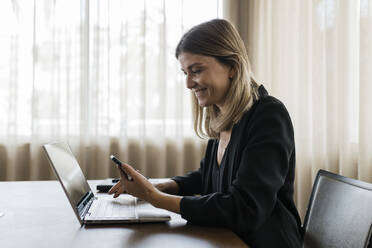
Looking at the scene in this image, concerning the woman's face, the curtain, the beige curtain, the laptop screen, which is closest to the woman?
the woman's face

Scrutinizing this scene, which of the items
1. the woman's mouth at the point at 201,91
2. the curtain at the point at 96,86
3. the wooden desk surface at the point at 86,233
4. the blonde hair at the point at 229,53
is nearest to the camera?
the wooden desk surface at the point at 86,233

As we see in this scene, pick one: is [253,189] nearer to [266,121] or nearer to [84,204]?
[266,121]

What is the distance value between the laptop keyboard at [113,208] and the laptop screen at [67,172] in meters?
0.05

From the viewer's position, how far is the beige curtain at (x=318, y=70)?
204 cm

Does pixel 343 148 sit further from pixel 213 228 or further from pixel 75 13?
pixel 75 13

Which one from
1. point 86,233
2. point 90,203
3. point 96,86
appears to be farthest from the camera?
point 96,86

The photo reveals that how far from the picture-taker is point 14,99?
8.45ft

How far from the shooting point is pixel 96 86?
267 cm

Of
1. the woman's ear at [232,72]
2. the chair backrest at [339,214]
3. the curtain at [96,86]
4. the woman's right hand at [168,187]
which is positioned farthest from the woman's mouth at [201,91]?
the curtain at [96,86]

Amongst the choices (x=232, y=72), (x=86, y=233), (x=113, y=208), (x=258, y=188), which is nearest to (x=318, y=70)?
(x=232, y=72)

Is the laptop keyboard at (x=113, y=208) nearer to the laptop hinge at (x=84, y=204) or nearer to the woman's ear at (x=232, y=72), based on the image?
the laptop hinge at (x=84, y=204)

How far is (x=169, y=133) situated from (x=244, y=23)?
1.10m

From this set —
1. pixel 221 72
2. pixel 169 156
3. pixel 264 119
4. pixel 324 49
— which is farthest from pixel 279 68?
pixel 264 119

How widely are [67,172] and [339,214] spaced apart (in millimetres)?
814
